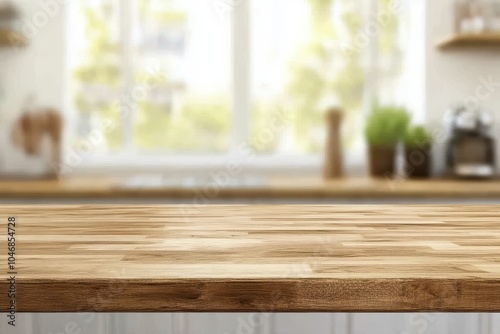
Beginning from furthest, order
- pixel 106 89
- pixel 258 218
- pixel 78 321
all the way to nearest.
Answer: pixel 106 89, pixel 258 218, pixel 78 321

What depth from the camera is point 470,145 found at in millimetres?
2672

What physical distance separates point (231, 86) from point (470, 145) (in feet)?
3.62

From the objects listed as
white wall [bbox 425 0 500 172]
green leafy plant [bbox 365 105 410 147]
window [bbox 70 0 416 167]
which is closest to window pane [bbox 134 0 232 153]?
window [bbox 70 0 416 167]

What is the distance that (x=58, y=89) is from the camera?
2930 mm

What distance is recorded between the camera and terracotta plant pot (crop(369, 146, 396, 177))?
2.82m

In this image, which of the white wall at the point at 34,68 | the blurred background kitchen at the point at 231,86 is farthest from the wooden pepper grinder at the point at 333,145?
the white wall at the point at 34,68

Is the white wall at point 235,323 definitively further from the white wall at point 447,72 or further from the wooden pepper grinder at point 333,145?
the white wall at point 447,72

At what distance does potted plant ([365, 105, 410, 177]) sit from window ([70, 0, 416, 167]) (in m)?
0.20

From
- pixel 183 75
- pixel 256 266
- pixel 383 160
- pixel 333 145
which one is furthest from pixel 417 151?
pixel 256 266

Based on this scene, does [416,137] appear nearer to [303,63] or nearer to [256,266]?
[303,63]

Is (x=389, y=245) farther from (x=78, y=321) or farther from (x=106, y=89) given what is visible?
(x=106, y=89)

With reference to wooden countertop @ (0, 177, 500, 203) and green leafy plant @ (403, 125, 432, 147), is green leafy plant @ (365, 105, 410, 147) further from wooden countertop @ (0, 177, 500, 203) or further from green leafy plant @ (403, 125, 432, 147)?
wooden countertop @ (0, 177, 500, 203)

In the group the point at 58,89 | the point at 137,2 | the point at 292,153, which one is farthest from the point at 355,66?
the point at 58,89

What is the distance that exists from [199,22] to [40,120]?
86 centimetres
